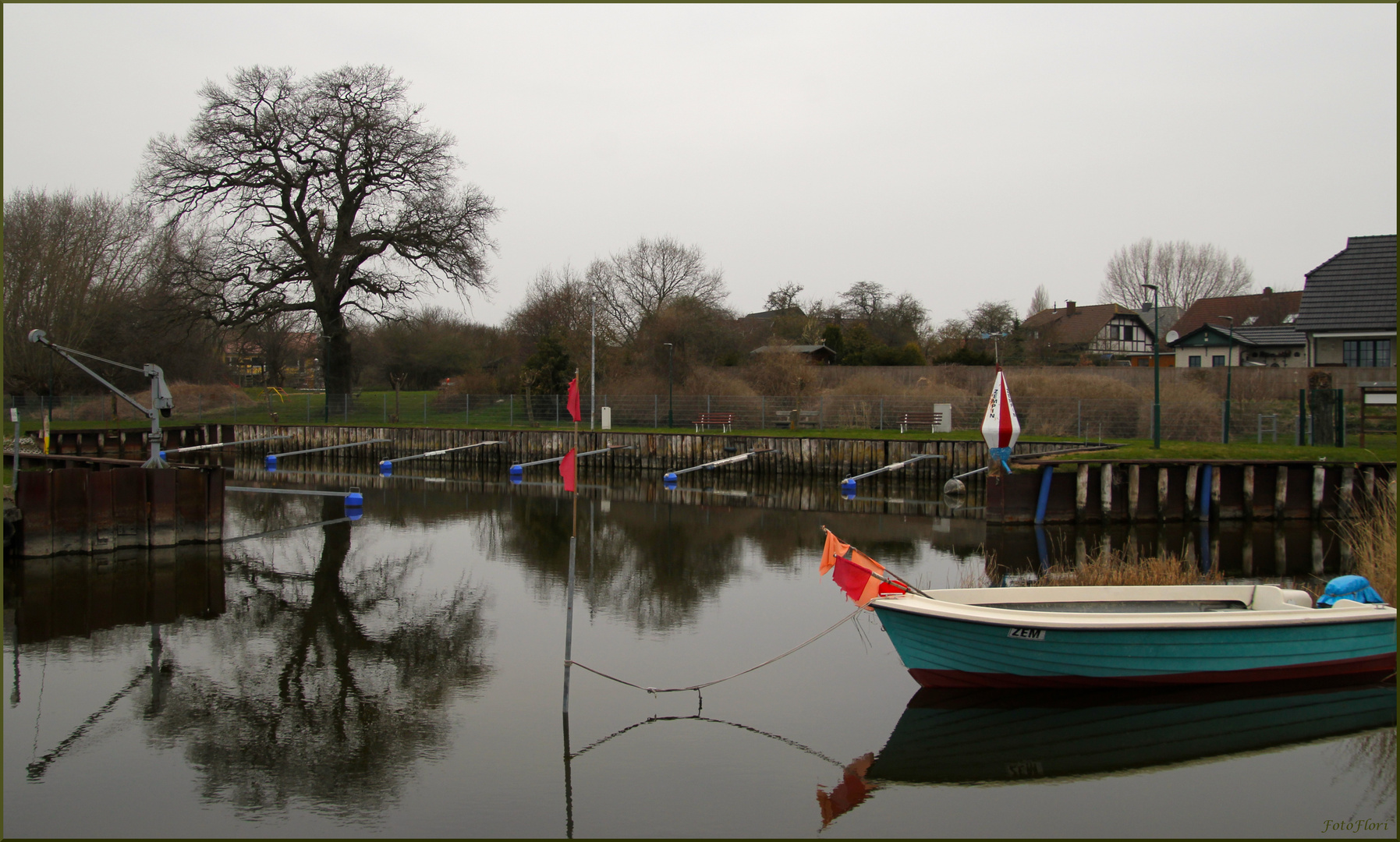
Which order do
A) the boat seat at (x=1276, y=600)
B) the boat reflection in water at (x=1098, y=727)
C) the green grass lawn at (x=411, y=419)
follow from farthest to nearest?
the green grass lawn at (x=411, y=419)
the boat seat at (x=1276, y=600)
the boat reflection in water at (x=1098, y=727)

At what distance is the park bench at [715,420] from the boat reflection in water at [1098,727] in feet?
106

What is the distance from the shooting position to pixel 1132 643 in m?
9.66

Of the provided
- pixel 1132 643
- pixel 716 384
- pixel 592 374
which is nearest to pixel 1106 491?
pixel 1132 643

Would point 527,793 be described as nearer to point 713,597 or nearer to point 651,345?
point 713,597

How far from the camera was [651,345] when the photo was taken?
160ft

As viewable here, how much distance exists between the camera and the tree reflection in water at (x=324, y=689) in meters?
8.28

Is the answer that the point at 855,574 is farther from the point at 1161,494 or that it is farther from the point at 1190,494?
the point at 1190,494

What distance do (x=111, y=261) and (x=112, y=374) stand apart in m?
5.77

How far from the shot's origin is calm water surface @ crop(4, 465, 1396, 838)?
7734 millimetres

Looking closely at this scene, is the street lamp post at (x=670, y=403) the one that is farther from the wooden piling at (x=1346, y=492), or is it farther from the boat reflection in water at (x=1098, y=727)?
the boat reflection in water at (x=1098, y=727)

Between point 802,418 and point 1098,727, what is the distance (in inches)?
1288

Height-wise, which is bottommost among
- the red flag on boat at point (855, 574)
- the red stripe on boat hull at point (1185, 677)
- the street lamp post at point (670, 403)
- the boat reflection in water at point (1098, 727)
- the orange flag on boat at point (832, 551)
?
the boat reflection in water at point (1098, 727)

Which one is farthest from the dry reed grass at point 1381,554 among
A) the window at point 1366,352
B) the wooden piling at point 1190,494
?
the window at point 1366,352

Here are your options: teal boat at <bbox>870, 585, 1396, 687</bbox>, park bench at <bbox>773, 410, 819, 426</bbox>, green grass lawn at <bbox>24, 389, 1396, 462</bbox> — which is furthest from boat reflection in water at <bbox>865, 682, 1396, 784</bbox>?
park bench at <bbox>773, 410, 819, 426</bbox>
